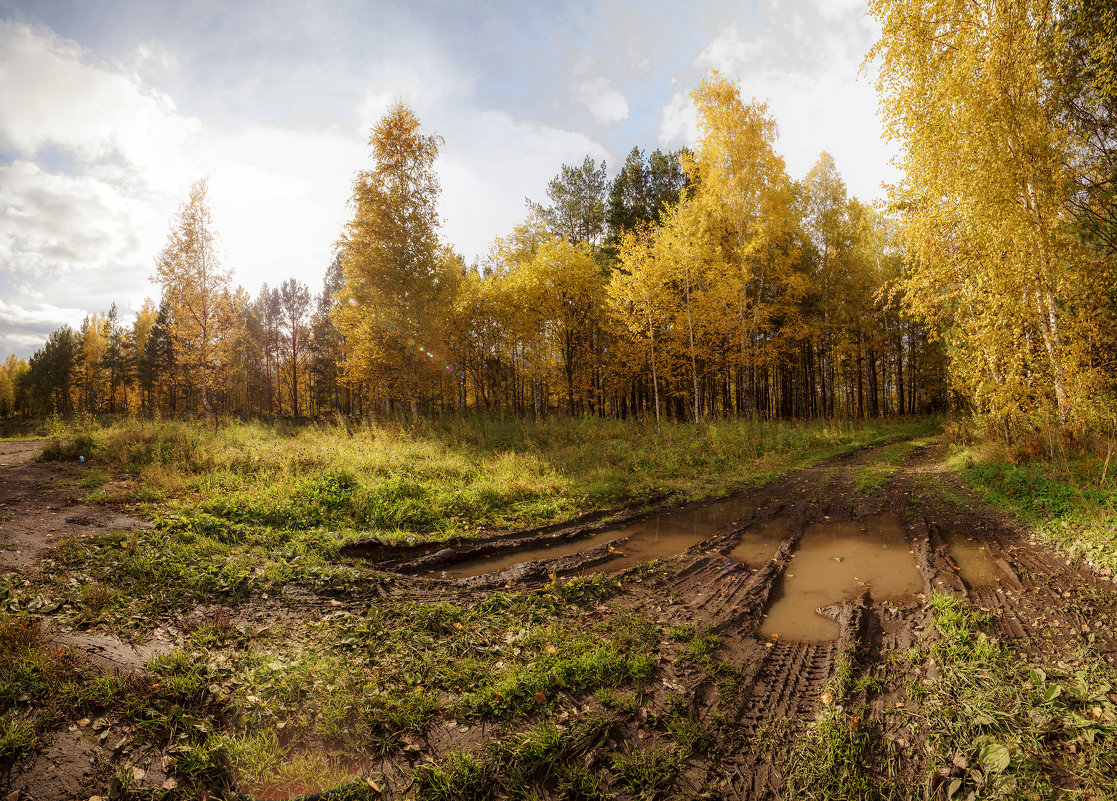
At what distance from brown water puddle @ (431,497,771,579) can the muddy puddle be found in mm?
2872

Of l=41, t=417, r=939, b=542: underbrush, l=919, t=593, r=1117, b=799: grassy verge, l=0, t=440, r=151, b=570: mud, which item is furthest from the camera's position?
l=41, t=417, r=939, b=542: underbrush

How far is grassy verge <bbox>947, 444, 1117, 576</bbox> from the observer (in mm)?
5367

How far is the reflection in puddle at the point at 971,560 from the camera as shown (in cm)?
503

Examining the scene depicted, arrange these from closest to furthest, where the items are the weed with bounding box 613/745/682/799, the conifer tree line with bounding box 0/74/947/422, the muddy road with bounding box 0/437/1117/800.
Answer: the weed with bounding box 613/745/682/799 < the muddy road with bounding box 0/437/1117/800 < the conifer tree line with bounding box 0/74/947/422

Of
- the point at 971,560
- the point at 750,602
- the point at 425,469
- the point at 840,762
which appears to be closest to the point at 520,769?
the point at 840,762

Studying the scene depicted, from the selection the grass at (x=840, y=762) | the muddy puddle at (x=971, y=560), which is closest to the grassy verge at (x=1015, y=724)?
the grass at (x=840, y=762)

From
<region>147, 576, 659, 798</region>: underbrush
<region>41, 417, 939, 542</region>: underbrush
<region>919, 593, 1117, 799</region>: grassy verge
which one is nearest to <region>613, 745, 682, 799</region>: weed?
<region>147, 576, 659, 798</region>: underbrush

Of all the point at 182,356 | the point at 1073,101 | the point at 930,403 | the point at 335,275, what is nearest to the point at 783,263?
the point at 1073,101

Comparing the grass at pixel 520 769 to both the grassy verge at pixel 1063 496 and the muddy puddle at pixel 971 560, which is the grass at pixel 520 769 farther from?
the grassy verge at pixel 1063 496

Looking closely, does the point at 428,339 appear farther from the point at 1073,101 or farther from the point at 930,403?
the point at 930,403

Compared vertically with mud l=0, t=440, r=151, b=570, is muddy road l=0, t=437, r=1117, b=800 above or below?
below

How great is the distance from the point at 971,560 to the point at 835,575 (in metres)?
1.84

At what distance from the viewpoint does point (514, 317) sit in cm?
2178

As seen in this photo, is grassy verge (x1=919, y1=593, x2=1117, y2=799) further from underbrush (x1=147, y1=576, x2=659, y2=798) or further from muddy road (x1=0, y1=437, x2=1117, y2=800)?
underbrush (x1=147, y1=576, x2=659, y2=798)
